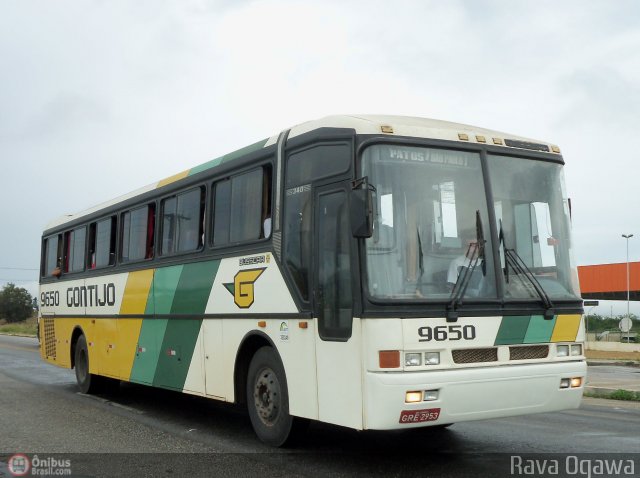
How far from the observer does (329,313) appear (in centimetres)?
723

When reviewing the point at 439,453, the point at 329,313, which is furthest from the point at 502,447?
the point at 329,313

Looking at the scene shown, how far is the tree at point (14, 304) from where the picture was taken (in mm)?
107625

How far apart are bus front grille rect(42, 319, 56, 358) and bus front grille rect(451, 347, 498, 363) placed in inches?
460

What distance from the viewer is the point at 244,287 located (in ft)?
28.7

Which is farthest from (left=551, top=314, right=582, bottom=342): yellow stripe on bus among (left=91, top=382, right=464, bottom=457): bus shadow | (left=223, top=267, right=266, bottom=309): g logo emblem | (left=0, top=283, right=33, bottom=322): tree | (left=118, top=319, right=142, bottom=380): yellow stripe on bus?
(left=0, top=283, right=33, bottom=322): tree

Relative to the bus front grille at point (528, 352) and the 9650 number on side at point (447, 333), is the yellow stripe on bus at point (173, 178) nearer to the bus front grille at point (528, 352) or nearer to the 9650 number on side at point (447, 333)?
the 9650 number on side at point (447, 333)

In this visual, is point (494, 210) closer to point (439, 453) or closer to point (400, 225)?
point (400, 225)

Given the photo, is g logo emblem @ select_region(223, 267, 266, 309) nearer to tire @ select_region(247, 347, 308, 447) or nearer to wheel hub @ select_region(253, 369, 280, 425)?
tire @ select_region(247, 347, 308, 447)

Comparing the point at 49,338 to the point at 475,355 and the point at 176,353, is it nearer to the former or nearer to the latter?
the point at 176,353

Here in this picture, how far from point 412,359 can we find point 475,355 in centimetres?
69

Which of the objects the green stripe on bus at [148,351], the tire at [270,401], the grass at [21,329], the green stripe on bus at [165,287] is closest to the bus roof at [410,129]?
the tire at [270,401]

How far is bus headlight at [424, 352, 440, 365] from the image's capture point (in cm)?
671

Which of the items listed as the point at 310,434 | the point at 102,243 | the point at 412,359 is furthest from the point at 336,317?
the point at 102,243

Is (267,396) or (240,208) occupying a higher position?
(240,208)
